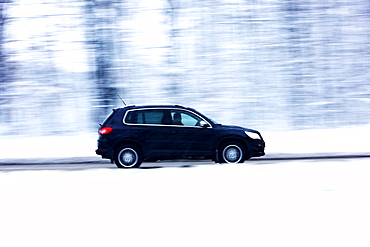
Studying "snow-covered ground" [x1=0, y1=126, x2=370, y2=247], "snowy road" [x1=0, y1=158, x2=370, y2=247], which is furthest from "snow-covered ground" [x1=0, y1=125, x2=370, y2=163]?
"snowy road" [x1=0, y1=158, x2=370, y2=247]

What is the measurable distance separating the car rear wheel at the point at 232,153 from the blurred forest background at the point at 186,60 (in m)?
6.67

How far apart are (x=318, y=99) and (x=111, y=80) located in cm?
759

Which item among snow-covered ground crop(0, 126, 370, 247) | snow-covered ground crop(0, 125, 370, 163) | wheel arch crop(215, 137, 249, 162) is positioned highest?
wheel arch crop(215, 137, 249, 162)

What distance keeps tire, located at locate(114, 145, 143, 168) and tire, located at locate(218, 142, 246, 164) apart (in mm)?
1903

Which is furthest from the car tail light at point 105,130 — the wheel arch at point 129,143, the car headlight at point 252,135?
the car headlight at point 252,135

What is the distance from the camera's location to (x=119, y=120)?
40.9 ft

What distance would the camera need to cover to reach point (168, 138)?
12.3 m

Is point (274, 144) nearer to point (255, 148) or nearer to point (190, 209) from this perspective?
point (255, 148)

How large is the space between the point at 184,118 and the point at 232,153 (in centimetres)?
140

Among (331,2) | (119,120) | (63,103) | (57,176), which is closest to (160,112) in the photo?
(119,120)

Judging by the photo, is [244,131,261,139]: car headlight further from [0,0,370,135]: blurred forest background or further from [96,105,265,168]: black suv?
[0,0,370,135]: blurred forest background

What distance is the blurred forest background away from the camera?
762 inches

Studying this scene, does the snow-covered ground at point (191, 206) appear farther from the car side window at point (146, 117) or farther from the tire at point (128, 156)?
the car side window at point (146, 117)

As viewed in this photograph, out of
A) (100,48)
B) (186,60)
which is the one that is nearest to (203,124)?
(186,60)
